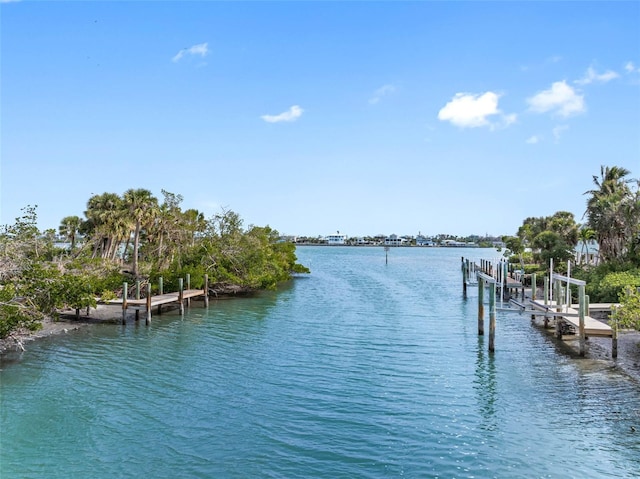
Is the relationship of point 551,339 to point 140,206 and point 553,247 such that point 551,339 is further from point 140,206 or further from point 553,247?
point 140,206

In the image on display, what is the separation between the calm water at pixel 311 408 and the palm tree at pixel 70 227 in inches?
1114

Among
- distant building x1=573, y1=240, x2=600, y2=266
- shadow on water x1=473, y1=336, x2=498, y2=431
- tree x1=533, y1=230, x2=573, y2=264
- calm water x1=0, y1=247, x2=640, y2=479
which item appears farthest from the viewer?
distant building x1=573, y1=240, x2=600, y2=266

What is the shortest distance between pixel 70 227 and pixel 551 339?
153 feet

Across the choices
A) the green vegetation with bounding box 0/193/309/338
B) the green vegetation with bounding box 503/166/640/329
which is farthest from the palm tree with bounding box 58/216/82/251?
the green vegetation with bounding box 503/166/640/329

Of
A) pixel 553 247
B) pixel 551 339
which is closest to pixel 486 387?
pixel 551 339

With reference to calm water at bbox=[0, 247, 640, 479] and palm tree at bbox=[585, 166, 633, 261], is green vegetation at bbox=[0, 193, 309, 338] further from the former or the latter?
palm tree at bbox=[585, 166, 633, 261]

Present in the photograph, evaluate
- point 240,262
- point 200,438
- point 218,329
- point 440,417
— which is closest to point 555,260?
point 240,262

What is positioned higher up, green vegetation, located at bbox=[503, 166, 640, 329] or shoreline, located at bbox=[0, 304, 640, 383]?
green vegetation, located at bbox=[503, 166, 640, 329]

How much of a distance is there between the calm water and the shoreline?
2.40 ft

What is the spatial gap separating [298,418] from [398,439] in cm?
306

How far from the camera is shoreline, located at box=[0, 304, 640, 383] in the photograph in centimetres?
2016

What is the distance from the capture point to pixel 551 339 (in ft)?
84.7

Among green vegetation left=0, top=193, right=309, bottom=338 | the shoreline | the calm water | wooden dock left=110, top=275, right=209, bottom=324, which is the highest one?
green vegetation left=0, top=193, right=309, bottom=338

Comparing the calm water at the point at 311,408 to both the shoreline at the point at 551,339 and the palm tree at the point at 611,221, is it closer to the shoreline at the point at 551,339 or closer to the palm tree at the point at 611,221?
the shoreline at the point at 551,339
